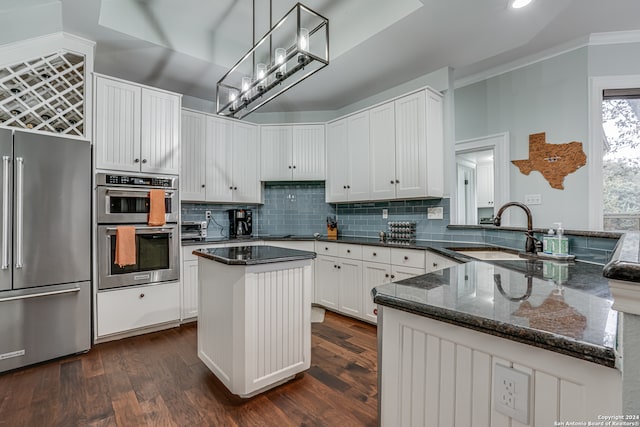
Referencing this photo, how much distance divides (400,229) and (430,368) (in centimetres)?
272

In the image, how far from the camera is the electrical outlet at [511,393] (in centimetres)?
67

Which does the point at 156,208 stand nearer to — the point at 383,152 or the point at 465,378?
the point at 383,152

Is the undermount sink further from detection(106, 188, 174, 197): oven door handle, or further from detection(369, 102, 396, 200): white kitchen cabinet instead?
detection(106, 188, 174, 197): oven door handle

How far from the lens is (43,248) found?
2.30 meters

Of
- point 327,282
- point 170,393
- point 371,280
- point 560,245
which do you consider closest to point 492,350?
point 560,245

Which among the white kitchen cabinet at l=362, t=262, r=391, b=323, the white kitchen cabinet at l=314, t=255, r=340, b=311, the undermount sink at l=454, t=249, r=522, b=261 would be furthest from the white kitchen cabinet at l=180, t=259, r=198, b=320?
the undermount sink at l=454, t=249, r=522, b=261

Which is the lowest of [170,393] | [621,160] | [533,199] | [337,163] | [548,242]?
[170,393]

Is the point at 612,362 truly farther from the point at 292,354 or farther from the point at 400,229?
the point at 400,229

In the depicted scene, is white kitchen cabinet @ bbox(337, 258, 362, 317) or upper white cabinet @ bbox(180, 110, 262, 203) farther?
upper white cabinet @ bbox(180, 110, 262, 203)

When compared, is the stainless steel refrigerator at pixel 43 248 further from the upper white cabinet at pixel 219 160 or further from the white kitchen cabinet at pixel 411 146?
the white kitchen cabinet at pixel 411 146

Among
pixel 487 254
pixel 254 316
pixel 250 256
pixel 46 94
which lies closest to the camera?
pixel 254 316

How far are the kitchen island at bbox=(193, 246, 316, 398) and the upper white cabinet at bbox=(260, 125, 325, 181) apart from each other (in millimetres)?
2059

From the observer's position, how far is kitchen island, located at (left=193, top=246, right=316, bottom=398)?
1782 millimetres

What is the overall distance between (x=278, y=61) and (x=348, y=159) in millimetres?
1970
